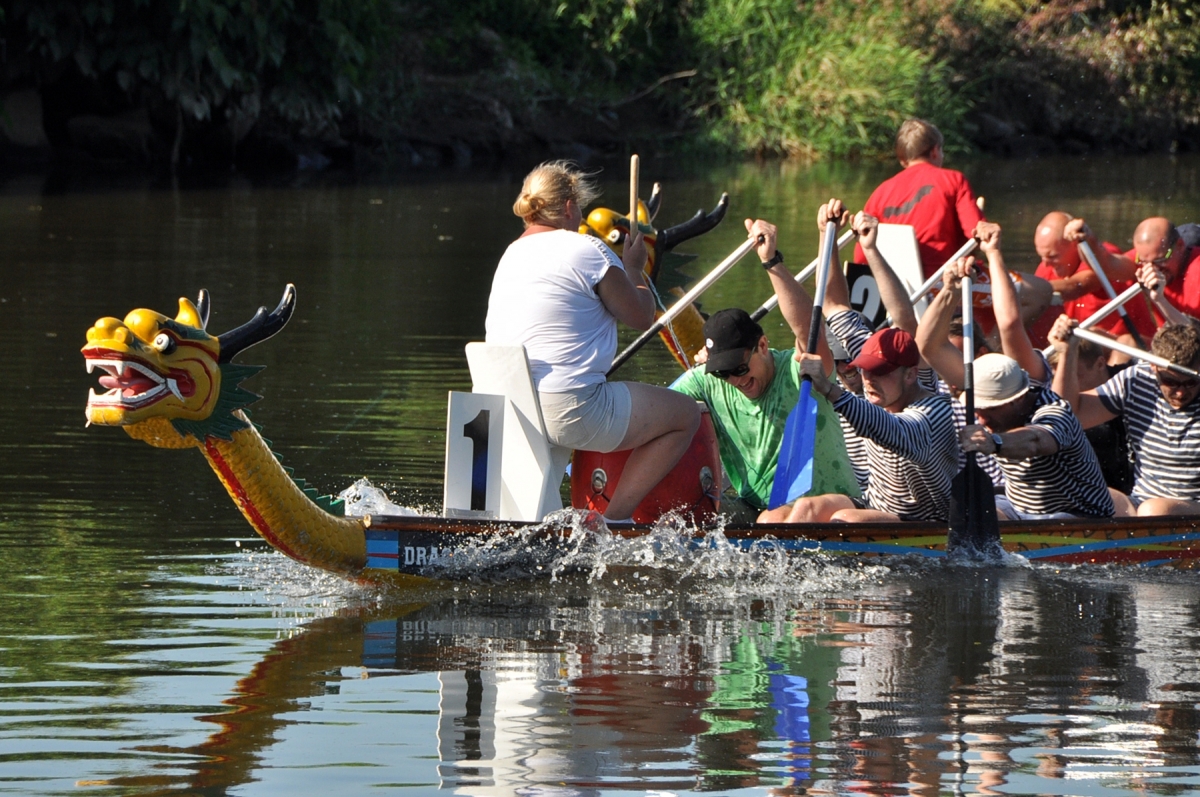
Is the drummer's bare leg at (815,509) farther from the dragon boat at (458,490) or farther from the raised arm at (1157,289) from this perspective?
the raised arm at (1157,289)

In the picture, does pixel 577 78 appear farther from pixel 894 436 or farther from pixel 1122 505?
pixel 894 436

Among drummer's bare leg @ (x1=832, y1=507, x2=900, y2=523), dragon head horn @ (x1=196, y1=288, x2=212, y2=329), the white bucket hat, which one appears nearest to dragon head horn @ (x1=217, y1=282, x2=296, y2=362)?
dragon head horn @ (x1=196, y1=288, x2=212, y2=329)

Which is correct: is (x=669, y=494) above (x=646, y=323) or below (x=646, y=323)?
below

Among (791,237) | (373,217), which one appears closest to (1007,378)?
(791,237)

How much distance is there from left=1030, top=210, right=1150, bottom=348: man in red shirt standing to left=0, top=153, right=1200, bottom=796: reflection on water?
2290 millimetres

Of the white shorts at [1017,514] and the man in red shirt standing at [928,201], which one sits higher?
the man in red shirt standing at [928,201]

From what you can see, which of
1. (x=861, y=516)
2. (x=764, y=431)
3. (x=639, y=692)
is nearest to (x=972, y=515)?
(x=861, y=516)

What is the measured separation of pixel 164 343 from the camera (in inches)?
228

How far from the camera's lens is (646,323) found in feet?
22.0

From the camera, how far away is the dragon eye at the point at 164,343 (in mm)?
5777

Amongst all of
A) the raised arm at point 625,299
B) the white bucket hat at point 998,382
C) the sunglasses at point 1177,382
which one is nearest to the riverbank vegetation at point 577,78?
the raised arm at point 625,299

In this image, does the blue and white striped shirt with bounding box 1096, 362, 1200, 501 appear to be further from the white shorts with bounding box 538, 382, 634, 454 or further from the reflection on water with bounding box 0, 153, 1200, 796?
the white shorts with bounding box 538, 382, 634, 454

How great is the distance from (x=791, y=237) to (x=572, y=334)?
1237 cm

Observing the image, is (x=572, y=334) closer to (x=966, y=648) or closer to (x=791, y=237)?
(x=966, y=648)
